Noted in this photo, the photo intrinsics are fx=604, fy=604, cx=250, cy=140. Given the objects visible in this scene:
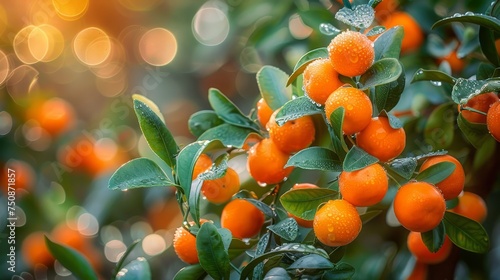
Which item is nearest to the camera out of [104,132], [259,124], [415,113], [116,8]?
[259,124]

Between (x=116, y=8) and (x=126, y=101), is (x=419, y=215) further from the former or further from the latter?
(x=116, y=8)

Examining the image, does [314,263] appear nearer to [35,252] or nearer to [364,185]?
[364,185]

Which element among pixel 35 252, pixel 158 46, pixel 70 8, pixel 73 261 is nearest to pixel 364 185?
pixel 73 261

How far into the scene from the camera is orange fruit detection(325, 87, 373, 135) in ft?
2.03

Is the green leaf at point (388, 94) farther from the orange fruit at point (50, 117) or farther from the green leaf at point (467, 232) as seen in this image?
the orange fruit at point (50, 117)

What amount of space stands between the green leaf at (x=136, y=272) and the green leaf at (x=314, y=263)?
0.74 ft

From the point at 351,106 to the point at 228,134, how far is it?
0.69 ft

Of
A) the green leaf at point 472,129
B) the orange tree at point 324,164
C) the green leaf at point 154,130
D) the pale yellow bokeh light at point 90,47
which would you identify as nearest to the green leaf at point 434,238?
the orange tree at point 324,164

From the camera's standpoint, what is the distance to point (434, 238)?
2.36 feet

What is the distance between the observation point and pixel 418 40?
1078mm

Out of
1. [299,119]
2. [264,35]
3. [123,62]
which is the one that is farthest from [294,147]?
[123,62]

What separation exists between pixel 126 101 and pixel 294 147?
0.89 m

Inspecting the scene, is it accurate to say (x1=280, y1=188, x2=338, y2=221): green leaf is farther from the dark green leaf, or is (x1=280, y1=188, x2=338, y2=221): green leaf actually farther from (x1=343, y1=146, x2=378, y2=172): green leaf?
the dark green leaf

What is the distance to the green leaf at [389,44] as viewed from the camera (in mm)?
697
